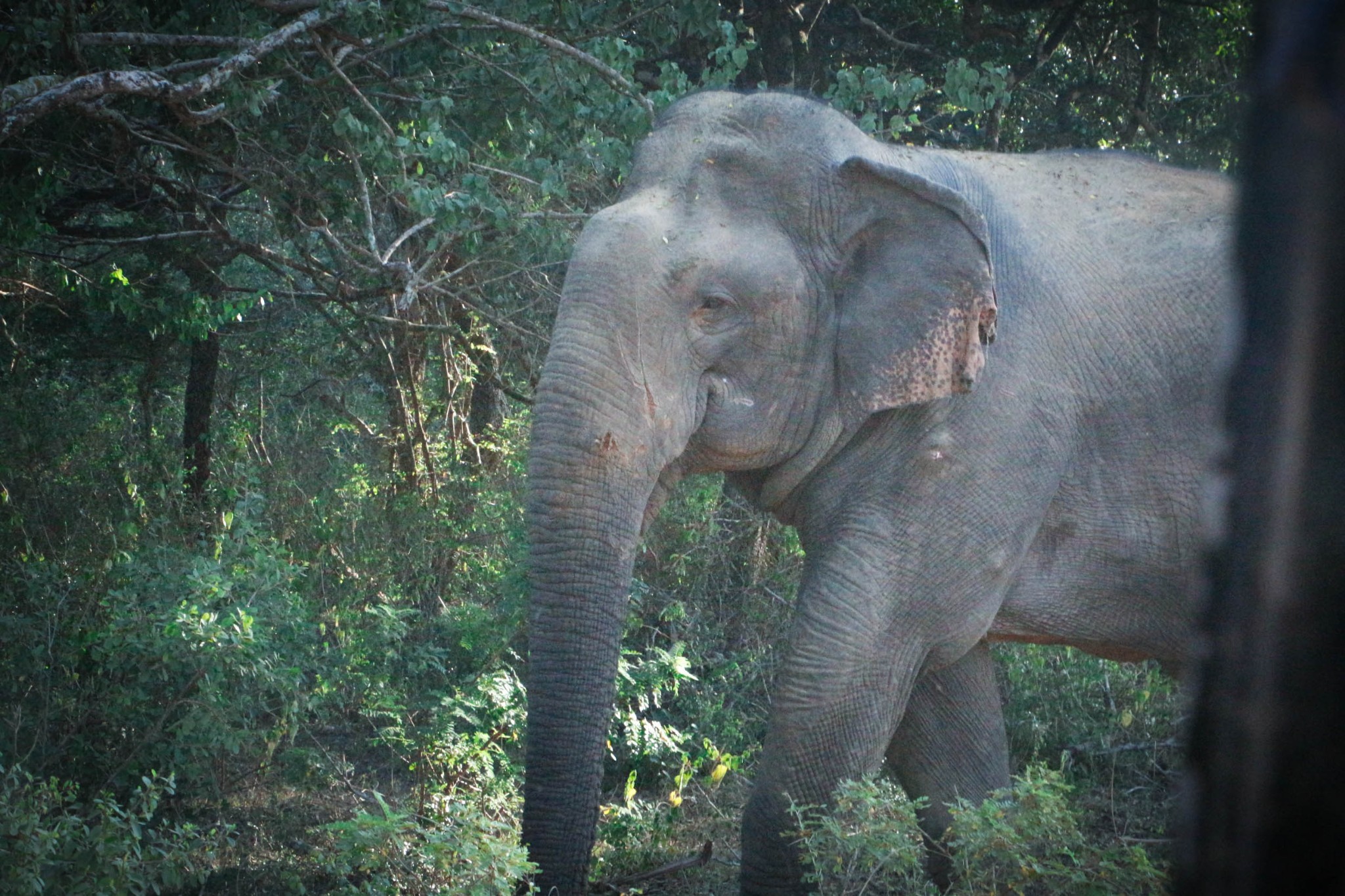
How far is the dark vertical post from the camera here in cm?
59

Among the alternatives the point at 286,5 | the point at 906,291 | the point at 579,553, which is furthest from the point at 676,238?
the point at 286,5

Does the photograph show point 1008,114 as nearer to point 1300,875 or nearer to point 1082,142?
point 1082,142

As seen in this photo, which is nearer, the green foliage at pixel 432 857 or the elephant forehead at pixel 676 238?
the green foliage at pixel 432 857

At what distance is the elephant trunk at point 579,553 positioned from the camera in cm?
411

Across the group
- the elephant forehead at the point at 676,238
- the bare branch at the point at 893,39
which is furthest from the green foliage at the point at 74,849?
the bare branch at the point at 893,39

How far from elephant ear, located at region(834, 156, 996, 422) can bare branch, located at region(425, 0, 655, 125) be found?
1469 millimetres

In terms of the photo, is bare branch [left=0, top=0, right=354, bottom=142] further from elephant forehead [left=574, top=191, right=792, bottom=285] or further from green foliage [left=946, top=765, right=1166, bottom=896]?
green foliage [left=946, top=765, right=1166, bottom=896]

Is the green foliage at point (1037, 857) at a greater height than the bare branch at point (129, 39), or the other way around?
the bare branch at point (129, 39)

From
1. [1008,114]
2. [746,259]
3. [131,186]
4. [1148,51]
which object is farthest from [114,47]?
[1148,51]

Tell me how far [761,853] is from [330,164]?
463cm

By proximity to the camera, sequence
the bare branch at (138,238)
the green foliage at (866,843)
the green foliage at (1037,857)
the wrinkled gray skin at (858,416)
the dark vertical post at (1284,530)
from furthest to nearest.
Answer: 1. the bare branch at (138,238)
2. the wrinkled gray skin at (858,416)
3. the green foliage at (866,843)
4. the green foliage at (1037,857)
5. the dark vertical post at (1284,530)

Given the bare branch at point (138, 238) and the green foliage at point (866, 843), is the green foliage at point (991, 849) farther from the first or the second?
the bare branch at point (138, 238)

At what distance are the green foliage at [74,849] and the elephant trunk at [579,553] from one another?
3.85ft

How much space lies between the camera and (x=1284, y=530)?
64 cm
